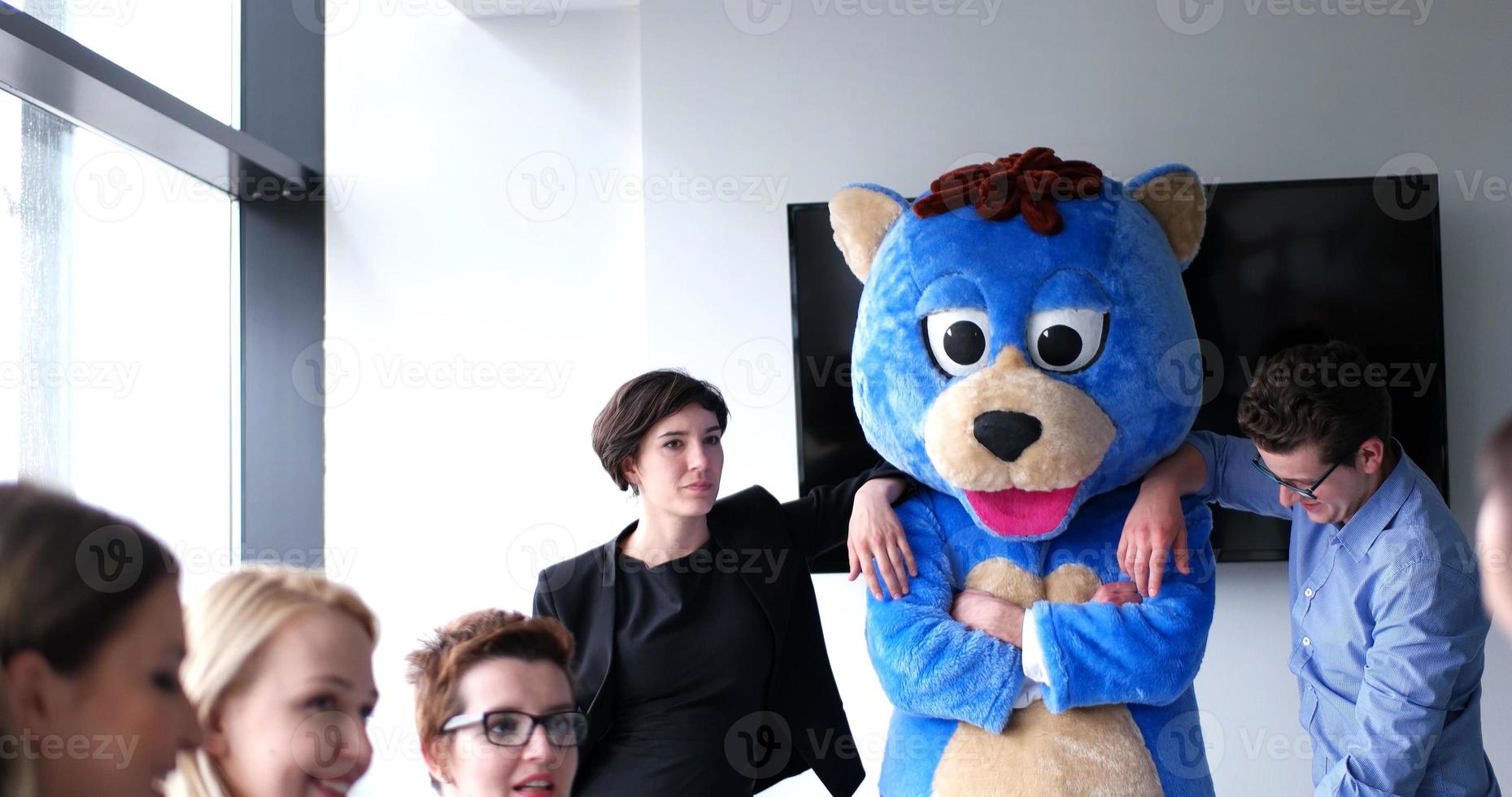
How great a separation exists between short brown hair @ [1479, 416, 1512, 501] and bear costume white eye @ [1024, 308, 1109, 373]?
99 centimetres

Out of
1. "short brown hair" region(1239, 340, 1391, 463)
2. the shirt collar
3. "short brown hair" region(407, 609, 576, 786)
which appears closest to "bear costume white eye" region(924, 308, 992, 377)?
"short brown hair" region(1239, 340, 1391, 463)

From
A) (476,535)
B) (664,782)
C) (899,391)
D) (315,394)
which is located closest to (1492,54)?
(899,391)

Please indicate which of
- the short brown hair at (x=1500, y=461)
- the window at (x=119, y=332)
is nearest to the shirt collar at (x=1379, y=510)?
the short brown hair at (x=1500, y=461)

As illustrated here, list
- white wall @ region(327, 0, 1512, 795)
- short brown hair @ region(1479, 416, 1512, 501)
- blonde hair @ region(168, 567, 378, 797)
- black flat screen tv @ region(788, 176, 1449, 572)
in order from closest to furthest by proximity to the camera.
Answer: blonde hair @ region(168, 567, 378, 797), short brown hair @ region(1479, 416, 1512, 501), black flat screen tv @ region(788, 176, 1449, 572), white wall @ region(327, 0, 1512, 795)

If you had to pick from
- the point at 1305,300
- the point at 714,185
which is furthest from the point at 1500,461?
the point at 714,185

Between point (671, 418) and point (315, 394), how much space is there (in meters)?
1.96

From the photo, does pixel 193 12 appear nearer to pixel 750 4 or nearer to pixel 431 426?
pixel 431 426

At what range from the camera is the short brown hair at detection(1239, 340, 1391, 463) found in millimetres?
2057

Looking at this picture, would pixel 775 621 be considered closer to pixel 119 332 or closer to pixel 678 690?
pixel 678 690

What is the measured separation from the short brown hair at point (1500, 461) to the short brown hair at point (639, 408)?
4.53ft

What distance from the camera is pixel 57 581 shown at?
2.37 ft

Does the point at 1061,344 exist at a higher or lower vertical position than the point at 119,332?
lower

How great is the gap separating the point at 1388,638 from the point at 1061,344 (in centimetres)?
76

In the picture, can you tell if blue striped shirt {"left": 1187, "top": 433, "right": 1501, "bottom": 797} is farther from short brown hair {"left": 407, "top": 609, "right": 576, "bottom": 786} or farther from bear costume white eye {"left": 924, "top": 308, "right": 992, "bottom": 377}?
short brown hair {"left": 407, "top": 609, "right": 576, "bottom": 786}
